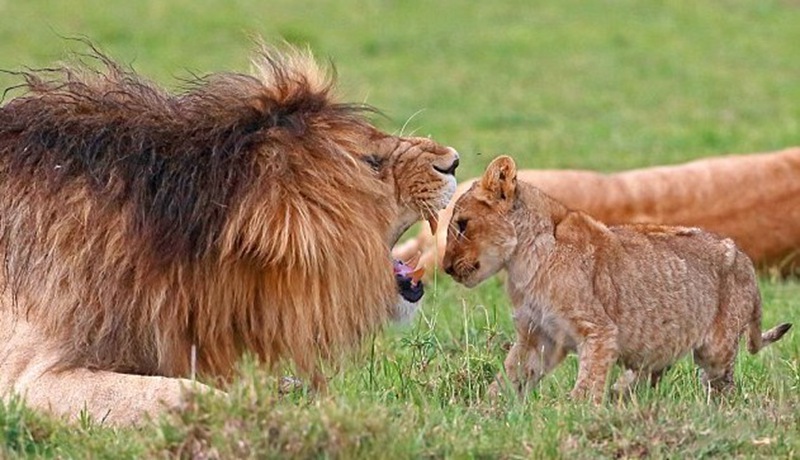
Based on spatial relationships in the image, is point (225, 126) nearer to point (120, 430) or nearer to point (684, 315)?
point (120, 430)

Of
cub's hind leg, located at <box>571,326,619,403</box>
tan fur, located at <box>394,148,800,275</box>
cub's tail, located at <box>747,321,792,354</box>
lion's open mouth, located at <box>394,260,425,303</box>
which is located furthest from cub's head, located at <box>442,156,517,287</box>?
tan fur, located at <box>394,148,800,275</box>

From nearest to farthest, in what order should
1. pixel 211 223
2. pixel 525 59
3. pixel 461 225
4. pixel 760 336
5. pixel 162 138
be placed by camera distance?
pixel 211 223 < pixel 162 138 < pixel 461 225 < pixel 760 336 < pixel 525 59

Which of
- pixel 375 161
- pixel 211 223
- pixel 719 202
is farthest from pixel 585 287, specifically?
pixel 719 202

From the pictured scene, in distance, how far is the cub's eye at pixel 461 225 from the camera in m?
4.73

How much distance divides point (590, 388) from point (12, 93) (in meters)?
4.90

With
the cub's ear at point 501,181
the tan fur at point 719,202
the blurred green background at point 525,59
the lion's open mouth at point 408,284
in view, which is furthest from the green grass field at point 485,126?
the cub's ear at point 501,181

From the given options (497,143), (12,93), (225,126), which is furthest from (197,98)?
(497,143)

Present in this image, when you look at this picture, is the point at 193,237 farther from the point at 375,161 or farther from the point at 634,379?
the point at 634,379

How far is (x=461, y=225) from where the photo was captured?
474 centimetres

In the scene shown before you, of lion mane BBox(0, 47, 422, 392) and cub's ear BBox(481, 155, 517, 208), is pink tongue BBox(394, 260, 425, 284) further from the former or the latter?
cub's ear BBox(481, 155, 517, 208)

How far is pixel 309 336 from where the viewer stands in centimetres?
445

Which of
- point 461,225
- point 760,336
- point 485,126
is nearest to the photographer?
point 461,225

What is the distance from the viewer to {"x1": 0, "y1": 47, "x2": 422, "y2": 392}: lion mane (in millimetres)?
4367

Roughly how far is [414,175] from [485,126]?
865 cm
